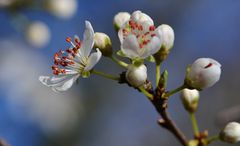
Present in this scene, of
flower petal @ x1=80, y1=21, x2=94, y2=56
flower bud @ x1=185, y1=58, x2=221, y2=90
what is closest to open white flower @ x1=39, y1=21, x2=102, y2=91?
flower petal @ x1=80, y1=21, x2=94, y2=56

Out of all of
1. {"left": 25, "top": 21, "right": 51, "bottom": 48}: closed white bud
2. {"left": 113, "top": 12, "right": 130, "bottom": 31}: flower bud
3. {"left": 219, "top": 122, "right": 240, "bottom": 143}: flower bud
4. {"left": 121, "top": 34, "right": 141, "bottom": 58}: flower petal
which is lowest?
{"left": 219, "top": 122, "right": 240, "bottom": 143}: flower bud

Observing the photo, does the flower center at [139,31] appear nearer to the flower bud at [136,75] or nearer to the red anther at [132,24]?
the red anther at [132,24]

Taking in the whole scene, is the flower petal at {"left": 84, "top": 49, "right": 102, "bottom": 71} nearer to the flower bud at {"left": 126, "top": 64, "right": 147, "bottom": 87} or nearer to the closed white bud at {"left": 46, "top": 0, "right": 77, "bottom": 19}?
the flower bud at {"left": 126, "top": 64, "right": 147, "bottom": 87}

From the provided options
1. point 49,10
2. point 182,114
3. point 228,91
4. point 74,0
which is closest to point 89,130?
point 182,114

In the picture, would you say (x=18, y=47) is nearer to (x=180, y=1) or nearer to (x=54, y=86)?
(x=180, y=1)

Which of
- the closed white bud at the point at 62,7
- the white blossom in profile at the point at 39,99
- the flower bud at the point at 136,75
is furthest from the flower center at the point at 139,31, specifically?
the white blossom in profile at the point at 39,99

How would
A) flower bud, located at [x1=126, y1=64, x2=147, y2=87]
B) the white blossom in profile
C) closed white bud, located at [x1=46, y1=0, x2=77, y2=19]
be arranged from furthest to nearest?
the white blossom in profile < closed white bud, located at [x1=46, y1=0, x2=77, y2=19] < flower bud, located at [x1=126, y1=64, x2=147, y2=87]
